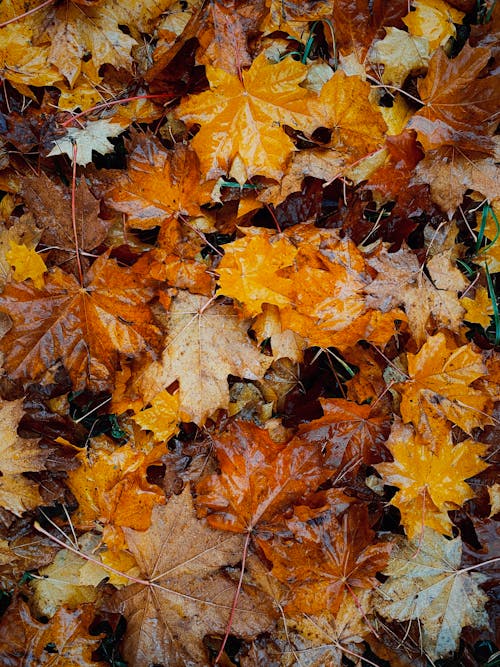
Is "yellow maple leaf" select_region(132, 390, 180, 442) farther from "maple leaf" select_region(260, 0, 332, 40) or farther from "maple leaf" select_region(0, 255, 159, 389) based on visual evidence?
"maple leaf" select_region(260, 0, 332, 40)

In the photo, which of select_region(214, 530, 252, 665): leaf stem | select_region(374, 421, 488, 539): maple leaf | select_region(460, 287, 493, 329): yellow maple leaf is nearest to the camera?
select_region(214, 530, 252, 665): leaf stem

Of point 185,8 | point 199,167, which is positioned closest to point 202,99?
point 199,167

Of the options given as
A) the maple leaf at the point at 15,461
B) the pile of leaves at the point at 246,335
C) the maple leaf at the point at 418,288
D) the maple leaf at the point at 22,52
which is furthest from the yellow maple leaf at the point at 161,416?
the maple leaf at the point at 22,52

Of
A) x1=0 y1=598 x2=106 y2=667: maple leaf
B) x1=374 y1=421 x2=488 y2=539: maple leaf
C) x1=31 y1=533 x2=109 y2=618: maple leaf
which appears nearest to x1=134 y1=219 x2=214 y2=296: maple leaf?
x1=374 y1=421 x2=488 y2=539: maple leaf

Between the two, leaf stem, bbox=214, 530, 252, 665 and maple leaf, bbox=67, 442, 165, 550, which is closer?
leaf stem, bbox=214, 530, 252, 665

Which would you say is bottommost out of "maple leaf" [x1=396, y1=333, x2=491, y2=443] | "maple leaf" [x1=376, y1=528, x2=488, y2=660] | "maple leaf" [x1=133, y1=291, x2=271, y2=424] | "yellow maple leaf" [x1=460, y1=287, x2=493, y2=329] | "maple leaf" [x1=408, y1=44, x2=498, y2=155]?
"maple leaf" [x1=376, y1=528, x2=488, y2=660]

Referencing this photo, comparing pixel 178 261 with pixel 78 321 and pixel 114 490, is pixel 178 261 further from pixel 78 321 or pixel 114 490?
pixel 114 490

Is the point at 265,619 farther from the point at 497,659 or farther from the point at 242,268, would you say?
the point at 242,268
